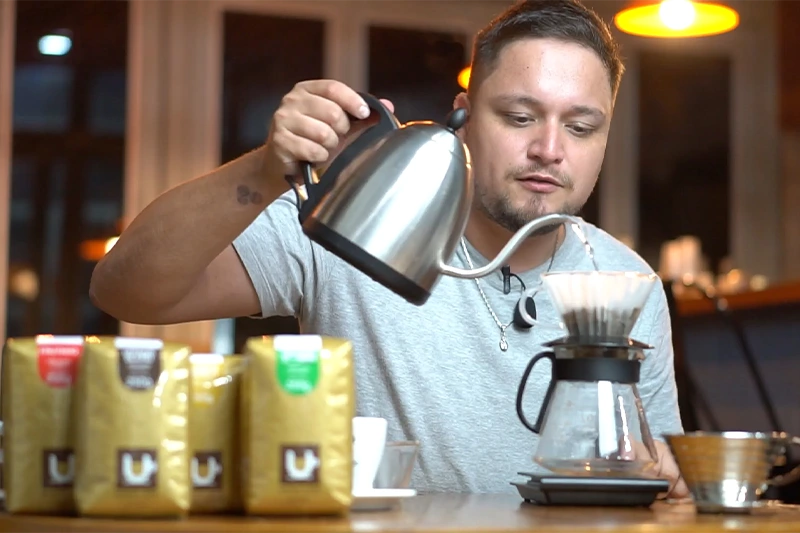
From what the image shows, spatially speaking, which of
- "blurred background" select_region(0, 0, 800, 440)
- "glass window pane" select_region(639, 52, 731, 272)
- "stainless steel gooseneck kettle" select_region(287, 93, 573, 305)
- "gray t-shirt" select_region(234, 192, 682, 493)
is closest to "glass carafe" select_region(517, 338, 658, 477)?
"stainless steel gooseneck kettle" select_region(287, 93, 573, 305)

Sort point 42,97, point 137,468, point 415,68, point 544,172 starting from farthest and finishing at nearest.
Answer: point 415,68 → point 42,97 → point 544,172 → point 137,468

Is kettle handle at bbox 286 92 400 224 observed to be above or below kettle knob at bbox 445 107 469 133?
below

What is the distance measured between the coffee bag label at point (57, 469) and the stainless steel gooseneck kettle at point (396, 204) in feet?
0.96

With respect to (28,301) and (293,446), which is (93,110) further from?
(293,446)

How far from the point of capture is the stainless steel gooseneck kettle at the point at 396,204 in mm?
1121

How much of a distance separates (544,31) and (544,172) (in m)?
0.22

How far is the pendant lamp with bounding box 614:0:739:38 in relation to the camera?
134 inches

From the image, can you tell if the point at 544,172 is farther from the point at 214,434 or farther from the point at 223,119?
the point at 223,119

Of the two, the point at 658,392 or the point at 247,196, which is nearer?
the point at 247,196

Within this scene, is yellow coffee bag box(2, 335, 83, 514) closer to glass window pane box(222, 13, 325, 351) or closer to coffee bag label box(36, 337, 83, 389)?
coffee bag label box(36, 337, 83, 389)

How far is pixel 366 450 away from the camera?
1.11 meters

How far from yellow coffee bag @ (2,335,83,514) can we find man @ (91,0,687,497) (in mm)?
460

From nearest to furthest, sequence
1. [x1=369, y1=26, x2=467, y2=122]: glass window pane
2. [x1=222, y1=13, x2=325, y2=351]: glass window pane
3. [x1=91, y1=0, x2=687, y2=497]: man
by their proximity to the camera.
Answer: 1. [x1=91, y1=0, x2=687, y2=497]: man
2. [x1=222, y1=13, x2=325, y2=351]: glass window pane
3. [x1=369, y1=26, x2=467, y2=122]: glass window pane

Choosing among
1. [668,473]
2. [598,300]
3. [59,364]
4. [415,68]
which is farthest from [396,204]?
[415,68]
